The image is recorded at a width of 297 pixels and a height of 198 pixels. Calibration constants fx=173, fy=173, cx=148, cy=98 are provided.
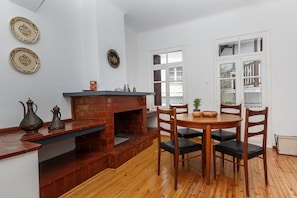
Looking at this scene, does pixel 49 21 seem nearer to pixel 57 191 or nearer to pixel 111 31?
pixel 111 31

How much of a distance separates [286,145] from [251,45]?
2.05 metres

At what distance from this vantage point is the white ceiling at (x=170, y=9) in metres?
3.40

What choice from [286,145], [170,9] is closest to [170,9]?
[170,9]

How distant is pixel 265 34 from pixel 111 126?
11.3 ft

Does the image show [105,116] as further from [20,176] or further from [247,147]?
[247,147]

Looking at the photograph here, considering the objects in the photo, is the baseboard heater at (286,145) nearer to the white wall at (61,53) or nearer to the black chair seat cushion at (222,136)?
the black chair seat cushion at (222,136)

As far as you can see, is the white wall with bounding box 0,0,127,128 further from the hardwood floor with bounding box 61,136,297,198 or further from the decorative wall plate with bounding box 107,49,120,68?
the hardwood floor with bounding box 61,136,297,198

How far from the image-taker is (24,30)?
233 cm

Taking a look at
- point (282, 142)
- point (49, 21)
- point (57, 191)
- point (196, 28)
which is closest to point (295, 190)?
point (282, 142)

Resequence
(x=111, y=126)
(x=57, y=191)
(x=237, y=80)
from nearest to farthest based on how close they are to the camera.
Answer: (x=57, y=191) < (x=111, y=126) < (x=237, y=80)

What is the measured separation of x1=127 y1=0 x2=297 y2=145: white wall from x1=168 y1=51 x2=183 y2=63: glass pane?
21 centimetres

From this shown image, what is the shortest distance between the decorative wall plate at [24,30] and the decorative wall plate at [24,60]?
157 millimetres

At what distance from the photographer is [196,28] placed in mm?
4191

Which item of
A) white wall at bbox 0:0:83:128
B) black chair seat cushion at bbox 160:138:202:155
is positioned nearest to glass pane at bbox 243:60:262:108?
black chair seat cushion at bbox 160:138:202:155
